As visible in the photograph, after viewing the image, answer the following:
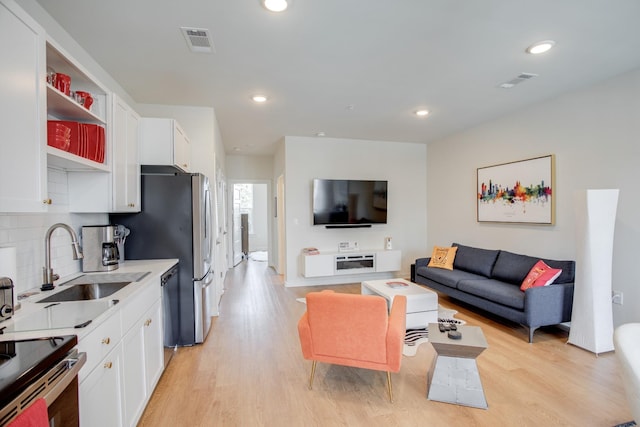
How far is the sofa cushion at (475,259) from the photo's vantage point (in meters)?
4.31

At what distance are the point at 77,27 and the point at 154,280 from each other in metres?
1.93

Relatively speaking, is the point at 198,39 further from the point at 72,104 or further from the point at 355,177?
the point at 355,177

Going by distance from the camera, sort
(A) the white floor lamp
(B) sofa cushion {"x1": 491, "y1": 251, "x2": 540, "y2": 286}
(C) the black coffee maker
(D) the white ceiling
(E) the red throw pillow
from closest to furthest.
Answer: (D) the white ceiling → (C) the black coffee maker → (A) the white floor lamp → (E) the red throw pillow → (B) sofa cushion {"x1": 491, "y1": 251, "x2": 540, "y2": 286}

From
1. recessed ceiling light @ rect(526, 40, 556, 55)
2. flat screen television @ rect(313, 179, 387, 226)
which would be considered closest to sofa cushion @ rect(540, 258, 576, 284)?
recessed ceiling light @ rect(526, 40, 556, 55)

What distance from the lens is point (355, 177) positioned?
19.1 feet

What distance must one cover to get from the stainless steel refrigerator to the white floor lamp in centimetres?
373

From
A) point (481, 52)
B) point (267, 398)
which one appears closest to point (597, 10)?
point (481, 52)

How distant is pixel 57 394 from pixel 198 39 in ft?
7.78

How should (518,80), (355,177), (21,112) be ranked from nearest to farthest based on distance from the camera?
(21,112) < (518,80) < (355,177)

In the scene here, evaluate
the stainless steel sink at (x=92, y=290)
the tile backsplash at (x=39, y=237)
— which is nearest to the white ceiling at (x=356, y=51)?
the tile backsplash at (x=39, y=237)

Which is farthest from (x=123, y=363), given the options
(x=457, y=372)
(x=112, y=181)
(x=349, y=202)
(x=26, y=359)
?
(x=349, y=202)

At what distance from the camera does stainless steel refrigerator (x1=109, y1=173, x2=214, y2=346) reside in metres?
2.97

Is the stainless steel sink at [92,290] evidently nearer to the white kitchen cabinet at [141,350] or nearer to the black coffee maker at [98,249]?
the white kitchen cabinet at [141,350]

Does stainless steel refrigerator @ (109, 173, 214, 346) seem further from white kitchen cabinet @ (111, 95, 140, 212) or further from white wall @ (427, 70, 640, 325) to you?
white wall @ (427, 70, 640, 325)
